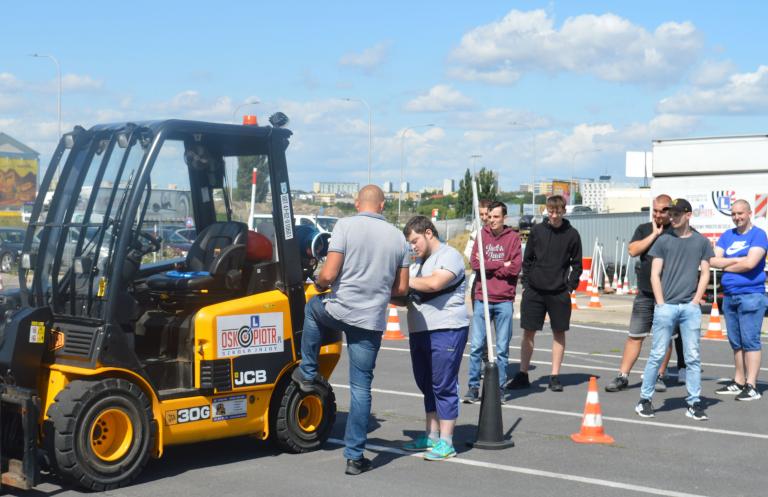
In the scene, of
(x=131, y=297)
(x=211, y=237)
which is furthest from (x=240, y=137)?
(x=131, y=297)

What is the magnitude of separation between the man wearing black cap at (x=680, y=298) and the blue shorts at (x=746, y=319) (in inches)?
43.6

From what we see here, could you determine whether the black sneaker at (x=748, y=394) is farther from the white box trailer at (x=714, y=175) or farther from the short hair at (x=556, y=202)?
the white box trailer at (x=714, y=175)

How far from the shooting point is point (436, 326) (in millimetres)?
7430

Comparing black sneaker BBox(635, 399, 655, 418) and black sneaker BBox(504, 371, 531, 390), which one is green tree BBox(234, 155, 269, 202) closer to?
black sneaker BBox(635, 399, 655, 418)

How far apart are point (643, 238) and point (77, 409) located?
6.40 metres

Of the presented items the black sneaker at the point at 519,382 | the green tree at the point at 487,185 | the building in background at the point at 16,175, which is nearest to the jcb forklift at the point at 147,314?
the black sneaker at the point at 519,382

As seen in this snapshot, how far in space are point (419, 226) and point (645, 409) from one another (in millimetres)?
3114

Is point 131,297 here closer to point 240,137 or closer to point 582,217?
point 240,137

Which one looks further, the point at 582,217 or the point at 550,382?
the point at 582,217

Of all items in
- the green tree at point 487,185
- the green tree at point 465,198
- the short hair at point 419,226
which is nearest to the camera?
the short hair at point 419,226

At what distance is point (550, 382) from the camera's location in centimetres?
1068

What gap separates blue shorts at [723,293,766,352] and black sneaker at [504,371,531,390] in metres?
2.12

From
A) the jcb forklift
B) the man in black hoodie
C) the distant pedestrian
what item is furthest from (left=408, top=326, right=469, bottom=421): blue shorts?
the man in black hoodie

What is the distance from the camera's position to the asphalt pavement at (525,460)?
6.59 m
